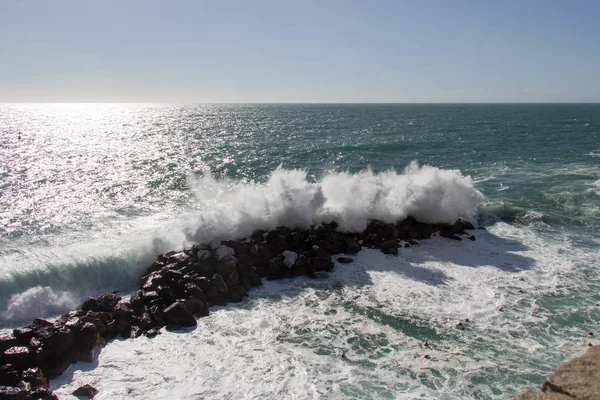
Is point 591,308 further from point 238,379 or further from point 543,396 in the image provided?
point 238,379

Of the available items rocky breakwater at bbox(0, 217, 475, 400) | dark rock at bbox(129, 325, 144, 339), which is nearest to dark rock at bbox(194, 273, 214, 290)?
rocky breakwater at bbox(0, 217, 475, 400)

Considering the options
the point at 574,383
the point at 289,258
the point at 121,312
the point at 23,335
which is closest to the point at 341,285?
the point at 289,258

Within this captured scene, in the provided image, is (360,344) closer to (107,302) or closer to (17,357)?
(107,302)

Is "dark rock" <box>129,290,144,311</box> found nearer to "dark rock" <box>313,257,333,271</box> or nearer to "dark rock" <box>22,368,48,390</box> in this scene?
"dark rock" <box>22,368,48,390</box>

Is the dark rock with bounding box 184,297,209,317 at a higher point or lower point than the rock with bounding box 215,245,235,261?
lower

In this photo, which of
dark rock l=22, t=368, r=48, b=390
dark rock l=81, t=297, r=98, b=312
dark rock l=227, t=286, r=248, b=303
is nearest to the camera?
dark rock l=22, t=368, r=48, b=390

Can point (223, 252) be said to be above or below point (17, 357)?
above
